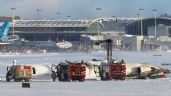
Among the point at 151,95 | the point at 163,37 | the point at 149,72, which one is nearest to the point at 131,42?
the point at 163,37

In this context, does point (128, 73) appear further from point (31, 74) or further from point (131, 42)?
point (131, 42)

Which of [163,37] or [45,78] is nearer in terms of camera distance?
[45,78]

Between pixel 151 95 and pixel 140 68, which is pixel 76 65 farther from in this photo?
pixel 151 95

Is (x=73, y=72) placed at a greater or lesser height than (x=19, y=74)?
greater

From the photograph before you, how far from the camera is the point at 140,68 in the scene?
137ft

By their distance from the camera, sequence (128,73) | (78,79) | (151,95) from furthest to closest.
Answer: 1. (128,73)
2. (78,79)
3. (151,95)

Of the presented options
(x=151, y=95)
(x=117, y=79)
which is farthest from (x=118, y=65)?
(x=151, y=95)

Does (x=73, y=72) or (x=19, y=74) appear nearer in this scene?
(x=73, y=72)

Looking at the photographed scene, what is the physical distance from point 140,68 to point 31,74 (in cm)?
819

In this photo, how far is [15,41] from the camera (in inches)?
6988

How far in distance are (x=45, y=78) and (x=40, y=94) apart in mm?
16920

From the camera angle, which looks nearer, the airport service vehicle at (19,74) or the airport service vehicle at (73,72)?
the airport service vehicle at (73,72)

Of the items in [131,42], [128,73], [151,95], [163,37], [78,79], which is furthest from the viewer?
[163,37]

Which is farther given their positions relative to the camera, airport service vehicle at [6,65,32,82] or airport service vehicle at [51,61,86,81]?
airport service vehicle at [6,65,32,82]
